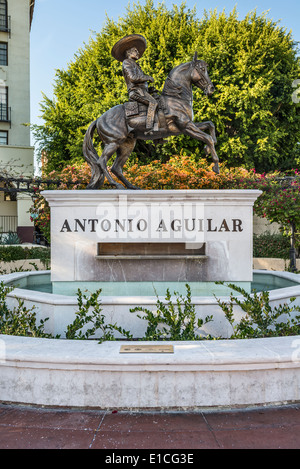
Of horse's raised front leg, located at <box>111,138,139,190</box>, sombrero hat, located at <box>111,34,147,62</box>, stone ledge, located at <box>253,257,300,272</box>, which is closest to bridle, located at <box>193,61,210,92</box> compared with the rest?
sombrero hat, located at <box>111,34,147,62</box>

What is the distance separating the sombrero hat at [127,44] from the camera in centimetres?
695

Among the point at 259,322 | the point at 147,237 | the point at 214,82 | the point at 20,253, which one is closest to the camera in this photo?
the point at 259,322

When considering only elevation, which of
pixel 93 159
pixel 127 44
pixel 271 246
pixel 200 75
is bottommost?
pixel 271 246

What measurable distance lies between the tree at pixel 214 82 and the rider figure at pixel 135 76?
14.9 m

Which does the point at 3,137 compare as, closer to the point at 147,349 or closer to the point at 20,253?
the point at 20,253

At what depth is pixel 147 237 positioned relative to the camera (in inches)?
245

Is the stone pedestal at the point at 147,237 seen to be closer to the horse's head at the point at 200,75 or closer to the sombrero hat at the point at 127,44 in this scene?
the horse's head at the point at 200,75

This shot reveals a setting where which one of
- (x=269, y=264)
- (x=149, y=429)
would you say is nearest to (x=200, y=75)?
Answer: (x=149, y=429)

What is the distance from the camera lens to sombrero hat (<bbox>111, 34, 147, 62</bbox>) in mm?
6953

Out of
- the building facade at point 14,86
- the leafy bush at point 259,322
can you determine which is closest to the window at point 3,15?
the building facade at point 14,86

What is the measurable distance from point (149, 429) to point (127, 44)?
6237 millimetres

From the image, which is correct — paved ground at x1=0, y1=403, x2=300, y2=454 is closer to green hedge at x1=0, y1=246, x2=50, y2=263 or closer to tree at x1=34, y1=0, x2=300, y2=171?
green hedge at x1=0, y1=246, x2=50, y2=263

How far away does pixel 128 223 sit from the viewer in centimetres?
621
